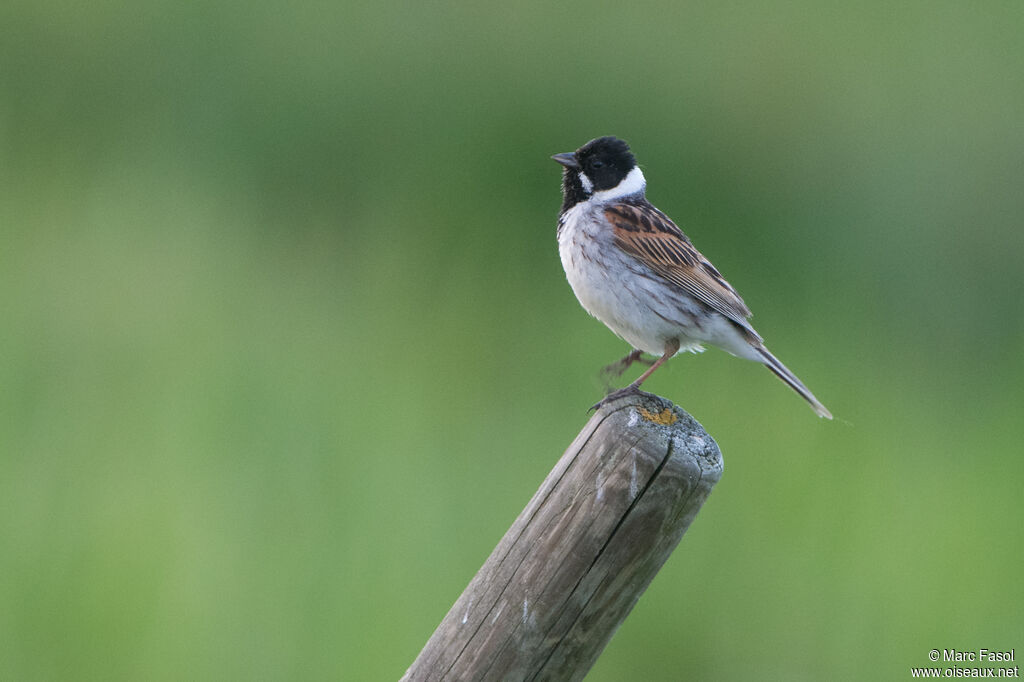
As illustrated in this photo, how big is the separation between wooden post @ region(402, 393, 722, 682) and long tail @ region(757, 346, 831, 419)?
1.87m

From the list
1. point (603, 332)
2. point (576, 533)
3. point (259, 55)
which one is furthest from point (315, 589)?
point (259, 55)

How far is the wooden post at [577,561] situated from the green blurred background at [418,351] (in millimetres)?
2764

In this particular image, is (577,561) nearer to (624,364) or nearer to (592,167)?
(624,364)

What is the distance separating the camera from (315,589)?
19.0 ft

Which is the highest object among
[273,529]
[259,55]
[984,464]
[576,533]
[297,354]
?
[259,55]

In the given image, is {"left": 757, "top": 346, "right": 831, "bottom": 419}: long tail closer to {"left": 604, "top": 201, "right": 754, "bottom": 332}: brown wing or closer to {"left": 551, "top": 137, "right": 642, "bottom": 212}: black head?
{"left": 604, "top": 201, "right": 754, "bottom": 332}: brown wing

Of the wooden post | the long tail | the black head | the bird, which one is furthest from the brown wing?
the wooden post

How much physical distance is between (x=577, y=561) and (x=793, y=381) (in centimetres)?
219

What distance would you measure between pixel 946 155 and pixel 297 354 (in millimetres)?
5087

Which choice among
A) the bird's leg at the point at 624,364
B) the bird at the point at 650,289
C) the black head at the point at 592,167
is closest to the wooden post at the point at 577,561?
the bird at the point at 650,289

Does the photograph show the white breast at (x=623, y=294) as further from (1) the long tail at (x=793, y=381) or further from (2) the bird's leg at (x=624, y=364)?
(1) the long tail at (x=793, y=381)

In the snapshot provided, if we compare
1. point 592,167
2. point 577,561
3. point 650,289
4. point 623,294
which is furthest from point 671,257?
point 577,561

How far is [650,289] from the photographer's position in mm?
4750

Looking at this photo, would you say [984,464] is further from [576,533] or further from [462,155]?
[576,533]
